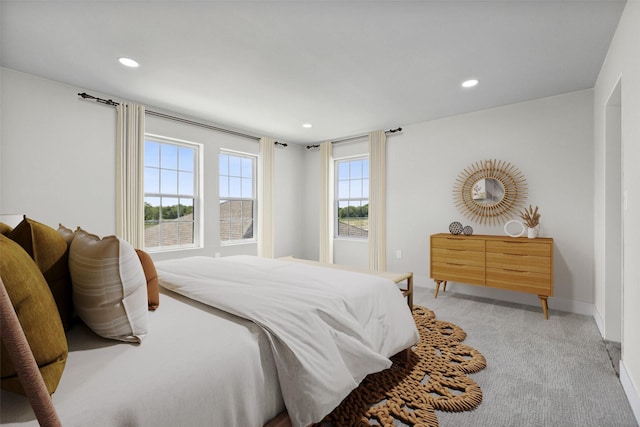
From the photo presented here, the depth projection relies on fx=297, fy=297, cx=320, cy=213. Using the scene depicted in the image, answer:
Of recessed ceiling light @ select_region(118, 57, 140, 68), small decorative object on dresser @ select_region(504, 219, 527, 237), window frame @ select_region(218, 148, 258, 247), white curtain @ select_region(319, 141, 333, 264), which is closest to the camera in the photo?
recessed ceiling light @ select_region(118, 57, 140, 68)

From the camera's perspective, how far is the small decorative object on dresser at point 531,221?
3.34 metres

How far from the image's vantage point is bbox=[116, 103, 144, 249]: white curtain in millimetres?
3457


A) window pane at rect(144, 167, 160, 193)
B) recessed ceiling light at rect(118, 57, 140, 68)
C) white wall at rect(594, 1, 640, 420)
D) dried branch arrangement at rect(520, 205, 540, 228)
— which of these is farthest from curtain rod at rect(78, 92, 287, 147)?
white wall at rect(594, 1, 640, 420)

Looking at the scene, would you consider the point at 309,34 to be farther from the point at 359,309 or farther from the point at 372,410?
the point at 372,410

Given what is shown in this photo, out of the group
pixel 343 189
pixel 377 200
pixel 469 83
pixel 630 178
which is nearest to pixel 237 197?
pixel 343 189

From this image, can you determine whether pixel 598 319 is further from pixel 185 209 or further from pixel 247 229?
pixel 185 209

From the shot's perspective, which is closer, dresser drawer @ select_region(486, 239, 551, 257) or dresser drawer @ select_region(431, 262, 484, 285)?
dresser drawer @ select_region(486, 239, 551, 257)

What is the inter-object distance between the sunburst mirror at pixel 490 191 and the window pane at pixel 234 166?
3377mm

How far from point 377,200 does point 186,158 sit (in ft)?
9.79

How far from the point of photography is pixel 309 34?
2.25m

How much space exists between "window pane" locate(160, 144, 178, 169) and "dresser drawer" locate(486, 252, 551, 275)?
4.22 meters

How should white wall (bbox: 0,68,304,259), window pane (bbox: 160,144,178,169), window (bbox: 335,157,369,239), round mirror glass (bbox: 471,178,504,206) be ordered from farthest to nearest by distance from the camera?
window (bbox: 335,157,369,239) → window pane (bbox: 160,144,178,169) → round mirror glass (bbox: 471,178,504,206) → white wall (bbox: 0,68,304,259)

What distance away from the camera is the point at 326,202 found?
5.45m

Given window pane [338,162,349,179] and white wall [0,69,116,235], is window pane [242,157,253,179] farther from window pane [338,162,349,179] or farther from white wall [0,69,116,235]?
white wall [0,69,116,235]
